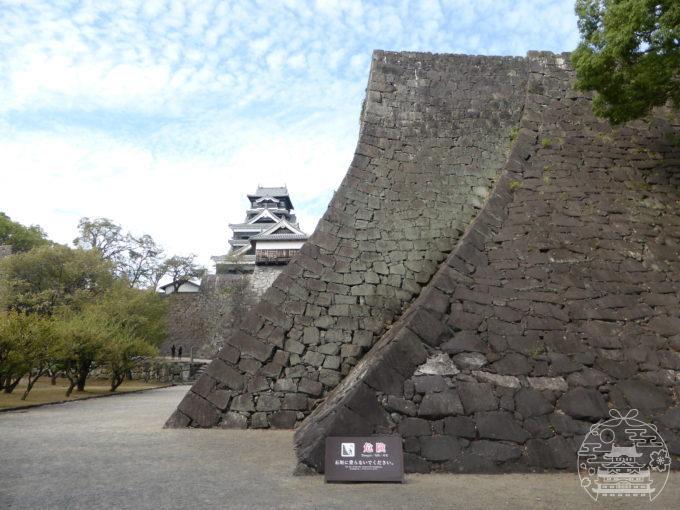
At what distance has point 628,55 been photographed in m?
6.80

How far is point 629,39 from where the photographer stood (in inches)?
254

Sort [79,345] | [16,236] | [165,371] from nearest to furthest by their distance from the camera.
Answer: [79,345], [165,371], [16,236]

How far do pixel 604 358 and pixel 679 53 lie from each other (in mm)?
4138

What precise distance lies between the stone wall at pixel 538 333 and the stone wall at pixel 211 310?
2584 cm

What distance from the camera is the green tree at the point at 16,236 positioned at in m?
35.3

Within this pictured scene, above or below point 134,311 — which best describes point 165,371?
below

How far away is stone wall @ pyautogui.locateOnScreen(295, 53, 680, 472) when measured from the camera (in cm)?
493

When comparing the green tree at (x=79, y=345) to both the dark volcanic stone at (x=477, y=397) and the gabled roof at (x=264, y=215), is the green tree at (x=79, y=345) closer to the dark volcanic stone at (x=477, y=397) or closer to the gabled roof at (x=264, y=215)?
the dark volcanic stone at (x=477, y=397)

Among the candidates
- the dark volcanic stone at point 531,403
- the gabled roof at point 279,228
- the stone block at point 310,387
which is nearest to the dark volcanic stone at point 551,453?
the dark volcanic stone at point 531,403

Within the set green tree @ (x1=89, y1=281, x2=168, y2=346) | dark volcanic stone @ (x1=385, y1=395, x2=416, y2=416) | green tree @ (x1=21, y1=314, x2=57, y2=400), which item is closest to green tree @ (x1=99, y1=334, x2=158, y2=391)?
green tree @ (x1=89, y1=281, x2=168, y2=346)

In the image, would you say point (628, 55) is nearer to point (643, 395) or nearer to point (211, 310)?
point (643, 395)

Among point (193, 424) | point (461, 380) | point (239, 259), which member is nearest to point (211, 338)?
point (239, 259)

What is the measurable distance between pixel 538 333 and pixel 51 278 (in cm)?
2569

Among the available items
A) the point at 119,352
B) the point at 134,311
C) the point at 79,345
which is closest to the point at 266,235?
the point at 134,311
